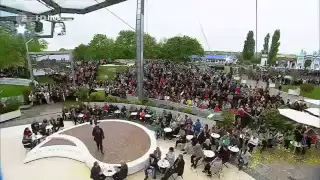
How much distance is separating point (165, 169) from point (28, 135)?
5924 millimetres

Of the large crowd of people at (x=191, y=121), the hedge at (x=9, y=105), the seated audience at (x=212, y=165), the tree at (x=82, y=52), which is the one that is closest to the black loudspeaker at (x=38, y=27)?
the large crowd of people at (x=191, y=121)

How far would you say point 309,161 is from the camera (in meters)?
10.7

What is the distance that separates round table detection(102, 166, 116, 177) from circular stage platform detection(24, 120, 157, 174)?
39.3 inches

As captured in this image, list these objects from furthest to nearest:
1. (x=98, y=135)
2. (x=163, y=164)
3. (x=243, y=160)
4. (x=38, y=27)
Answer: (x=38, y=27) < (x=98, y=135) < (x=243, y=160) < (x=163, y=164)

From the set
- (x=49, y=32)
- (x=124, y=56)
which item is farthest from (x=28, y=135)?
(x=124, y=56)

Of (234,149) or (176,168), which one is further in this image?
(234,149)

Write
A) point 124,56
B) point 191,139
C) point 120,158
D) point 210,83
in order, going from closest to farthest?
A: point 120,158 → point 191,139 → point 210,83 → point 124,56

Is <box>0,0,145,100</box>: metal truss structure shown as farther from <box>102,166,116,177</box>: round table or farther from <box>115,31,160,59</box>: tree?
<box>115,31,160,59</box>: tree

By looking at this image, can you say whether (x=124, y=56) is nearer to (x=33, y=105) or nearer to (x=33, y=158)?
(x=33, y=105)

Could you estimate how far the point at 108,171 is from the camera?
8.34 m

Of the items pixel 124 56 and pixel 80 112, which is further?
pixel 124 56

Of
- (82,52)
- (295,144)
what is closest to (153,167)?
(295,144)

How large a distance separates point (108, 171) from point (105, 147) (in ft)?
9.20

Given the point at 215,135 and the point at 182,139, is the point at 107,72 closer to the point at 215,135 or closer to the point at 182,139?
the point at 182,139
